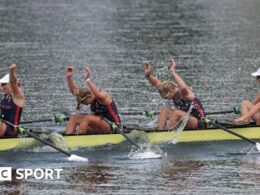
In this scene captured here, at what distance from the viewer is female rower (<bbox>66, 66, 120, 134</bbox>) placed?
71.3 ft

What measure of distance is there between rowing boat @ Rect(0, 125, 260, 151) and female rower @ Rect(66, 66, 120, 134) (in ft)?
1.00

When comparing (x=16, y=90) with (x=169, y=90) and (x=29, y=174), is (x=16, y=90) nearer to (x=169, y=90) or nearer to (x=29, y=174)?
(x=29, y=174)

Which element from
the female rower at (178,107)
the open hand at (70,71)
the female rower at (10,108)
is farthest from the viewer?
the female rower at (178,107)

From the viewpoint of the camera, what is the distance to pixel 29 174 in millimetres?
19797

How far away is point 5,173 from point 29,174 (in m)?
0.49

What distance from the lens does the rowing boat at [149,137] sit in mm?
21234

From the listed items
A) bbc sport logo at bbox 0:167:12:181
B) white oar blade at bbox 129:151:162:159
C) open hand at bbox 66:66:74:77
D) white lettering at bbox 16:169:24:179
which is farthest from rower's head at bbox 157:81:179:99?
bbc sport logo at bbox 0:167:12:181

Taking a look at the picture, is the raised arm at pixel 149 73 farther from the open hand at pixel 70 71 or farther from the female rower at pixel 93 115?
the open hand at pixel 70 71

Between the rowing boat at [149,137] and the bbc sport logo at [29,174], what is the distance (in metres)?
1.21

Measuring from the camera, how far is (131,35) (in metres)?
42.9

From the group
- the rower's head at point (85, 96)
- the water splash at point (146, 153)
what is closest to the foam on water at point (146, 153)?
the water splash at point (146, 153)

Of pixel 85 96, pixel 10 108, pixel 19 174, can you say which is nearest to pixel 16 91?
pixel 10 108

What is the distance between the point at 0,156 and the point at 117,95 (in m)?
8.45

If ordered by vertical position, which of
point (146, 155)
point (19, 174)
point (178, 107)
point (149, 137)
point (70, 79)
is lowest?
point (19, 174)
